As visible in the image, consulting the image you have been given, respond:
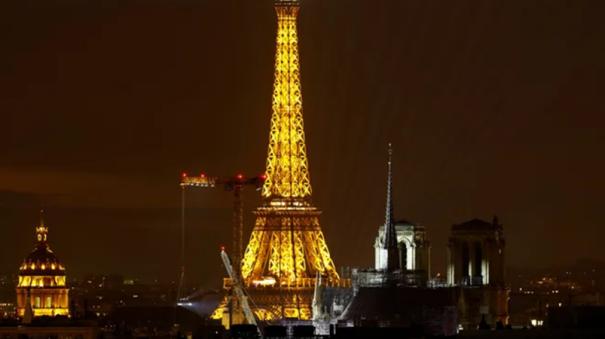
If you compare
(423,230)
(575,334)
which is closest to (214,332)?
(423,230)

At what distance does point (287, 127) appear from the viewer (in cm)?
19512

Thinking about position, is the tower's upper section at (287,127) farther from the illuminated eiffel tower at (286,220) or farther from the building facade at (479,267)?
the building facade at (479,267)

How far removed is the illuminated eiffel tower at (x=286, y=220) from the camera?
192625 millimetres

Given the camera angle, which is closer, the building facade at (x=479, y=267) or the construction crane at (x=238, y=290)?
the building facade at (x=479, y=267)

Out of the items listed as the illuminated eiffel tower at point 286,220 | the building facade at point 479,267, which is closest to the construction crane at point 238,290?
the illuminated eiffel tower at point 286,220

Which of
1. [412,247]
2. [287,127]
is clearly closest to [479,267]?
[412,247]

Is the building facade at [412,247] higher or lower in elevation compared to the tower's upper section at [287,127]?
lower

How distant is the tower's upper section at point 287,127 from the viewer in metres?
195

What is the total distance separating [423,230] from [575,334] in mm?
51622

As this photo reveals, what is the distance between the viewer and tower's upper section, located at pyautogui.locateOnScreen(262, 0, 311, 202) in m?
195

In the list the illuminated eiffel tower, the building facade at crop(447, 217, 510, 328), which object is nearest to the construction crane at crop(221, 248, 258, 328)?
the illuminated eiffel tower

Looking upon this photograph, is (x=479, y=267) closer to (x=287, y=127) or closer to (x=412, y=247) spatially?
(x=412, y=247)

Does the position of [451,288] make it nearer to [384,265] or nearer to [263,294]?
[384,265]

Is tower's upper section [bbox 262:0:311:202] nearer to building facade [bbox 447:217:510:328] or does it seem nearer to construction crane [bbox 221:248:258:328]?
construction crane [bbox 221:248:258:328]
